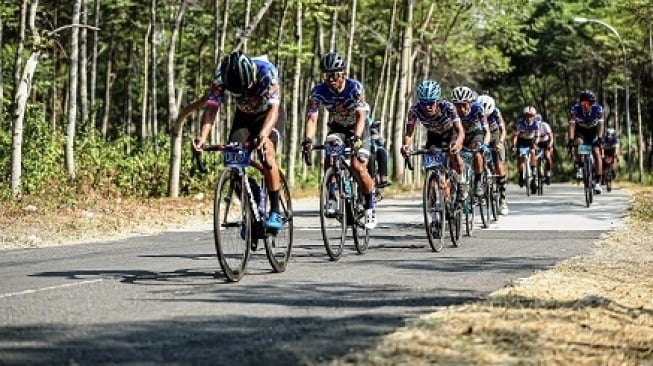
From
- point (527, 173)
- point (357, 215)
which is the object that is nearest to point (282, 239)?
point (357, 215)

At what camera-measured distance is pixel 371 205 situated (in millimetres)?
13836

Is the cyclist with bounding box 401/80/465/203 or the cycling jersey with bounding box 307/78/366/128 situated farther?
the cyclist with bounding box 401/80/465/203

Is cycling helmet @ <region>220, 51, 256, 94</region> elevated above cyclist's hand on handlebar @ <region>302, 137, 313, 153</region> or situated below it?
→ above

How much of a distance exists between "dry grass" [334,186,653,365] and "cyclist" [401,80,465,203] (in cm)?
366

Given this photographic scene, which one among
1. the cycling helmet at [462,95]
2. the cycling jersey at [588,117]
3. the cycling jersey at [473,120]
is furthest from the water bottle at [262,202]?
the cycling jersey at [588,117]

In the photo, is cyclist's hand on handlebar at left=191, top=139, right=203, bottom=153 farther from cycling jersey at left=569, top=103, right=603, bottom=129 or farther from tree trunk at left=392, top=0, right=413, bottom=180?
tree trunk at left=392, top=0, right=413, bottom=180

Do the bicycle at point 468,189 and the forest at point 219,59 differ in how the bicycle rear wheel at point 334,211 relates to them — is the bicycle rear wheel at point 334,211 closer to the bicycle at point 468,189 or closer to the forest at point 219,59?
the forest at point 219,59

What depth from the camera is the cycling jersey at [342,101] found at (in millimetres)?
13492

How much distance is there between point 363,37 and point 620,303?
36772 millimetres

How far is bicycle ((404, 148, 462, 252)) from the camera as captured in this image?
14423 mm

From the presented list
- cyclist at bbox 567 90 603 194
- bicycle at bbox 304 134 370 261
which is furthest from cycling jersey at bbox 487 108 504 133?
bicycle at bbox 304 134 370 261

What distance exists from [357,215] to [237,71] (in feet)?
12.4

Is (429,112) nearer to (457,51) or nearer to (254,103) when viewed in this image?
(254,103)

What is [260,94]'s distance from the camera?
1081 cm
